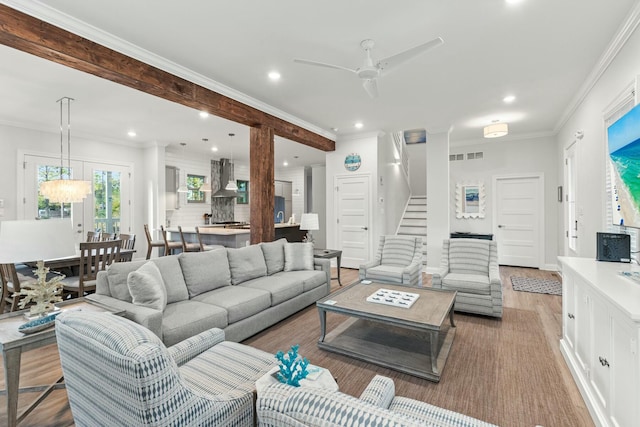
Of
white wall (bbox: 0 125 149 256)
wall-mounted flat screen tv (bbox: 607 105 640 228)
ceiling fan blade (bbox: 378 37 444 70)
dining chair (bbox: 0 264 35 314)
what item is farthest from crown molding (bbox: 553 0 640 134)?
white wall (bbox: 0 125 149 256)

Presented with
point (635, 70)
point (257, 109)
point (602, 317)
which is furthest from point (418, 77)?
point (602, 317)

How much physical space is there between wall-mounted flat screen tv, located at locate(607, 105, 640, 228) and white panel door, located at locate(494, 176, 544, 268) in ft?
15.1

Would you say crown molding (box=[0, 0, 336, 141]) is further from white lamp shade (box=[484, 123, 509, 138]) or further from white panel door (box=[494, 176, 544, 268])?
white panel door (box=[494, 176, 544, 268])

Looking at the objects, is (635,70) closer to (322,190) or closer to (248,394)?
(248,394)

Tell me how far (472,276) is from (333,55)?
3.19m

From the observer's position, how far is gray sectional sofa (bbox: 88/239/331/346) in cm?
252

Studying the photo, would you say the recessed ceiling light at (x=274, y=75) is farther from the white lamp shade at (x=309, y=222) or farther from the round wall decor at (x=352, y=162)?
the round wall decor at (x=352, y=162)

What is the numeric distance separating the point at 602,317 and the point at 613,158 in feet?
4.73

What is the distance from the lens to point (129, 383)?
1.04 m

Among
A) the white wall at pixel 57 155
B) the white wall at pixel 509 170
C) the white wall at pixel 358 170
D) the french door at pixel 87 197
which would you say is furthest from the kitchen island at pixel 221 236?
the white wall at pixel 509 170

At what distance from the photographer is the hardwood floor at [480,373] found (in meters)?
2.04

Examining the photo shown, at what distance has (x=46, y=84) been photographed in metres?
3.91

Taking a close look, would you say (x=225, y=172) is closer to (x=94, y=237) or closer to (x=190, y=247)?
(x=190, y=247)

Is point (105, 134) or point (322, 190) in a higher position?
point (105, 134)
